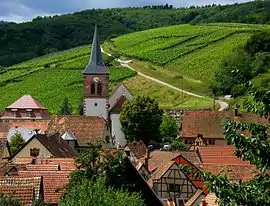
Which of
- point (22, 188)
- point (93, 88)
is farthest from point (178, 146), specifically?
point (22, 188)

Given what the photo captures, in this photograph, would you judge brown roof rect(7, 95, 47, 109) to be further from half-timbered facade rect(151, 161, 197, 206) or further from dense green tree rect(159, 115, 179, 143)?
half-timbered facade rect(151, 161, 197, 206)

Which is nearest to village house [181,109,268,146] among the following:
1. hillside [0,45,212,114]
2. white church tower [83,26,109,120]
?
white church tower [83,26,109,120]

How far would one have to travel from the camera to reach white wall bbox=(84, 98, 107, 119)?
7325 cm


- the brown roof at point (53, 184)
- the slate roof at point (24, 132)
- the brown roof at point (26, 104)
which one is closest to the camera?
the brown roof at point (53, 184)

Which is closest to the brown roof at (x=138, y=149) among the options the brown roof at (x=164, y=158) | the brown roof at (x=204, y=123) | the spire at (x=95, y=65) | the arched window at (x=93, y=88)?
the brown roof at (x=164, y=158)

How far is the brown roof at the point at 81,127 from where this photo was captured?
2493 inches

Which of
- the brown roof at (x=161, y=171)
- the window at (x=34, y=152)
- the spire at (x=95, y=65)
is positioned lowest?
the brown roof at (x=161, y=171)

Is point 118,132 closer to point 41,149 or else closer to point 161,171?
point 41,149

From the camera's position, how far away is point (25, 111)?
81875 mm

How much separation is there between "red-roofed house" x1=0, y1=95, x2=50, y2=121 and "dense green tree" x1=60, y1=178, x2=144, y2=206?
198 ft

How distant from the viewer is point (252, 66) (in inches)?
3684

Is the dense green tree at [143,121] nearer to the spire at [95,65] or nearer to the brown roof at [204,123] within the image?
the brown roof at [204,123]

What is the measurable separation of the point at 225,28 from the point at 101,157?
113 m

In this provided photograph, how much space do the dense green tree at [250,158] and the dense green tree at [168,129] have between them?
59042mm
